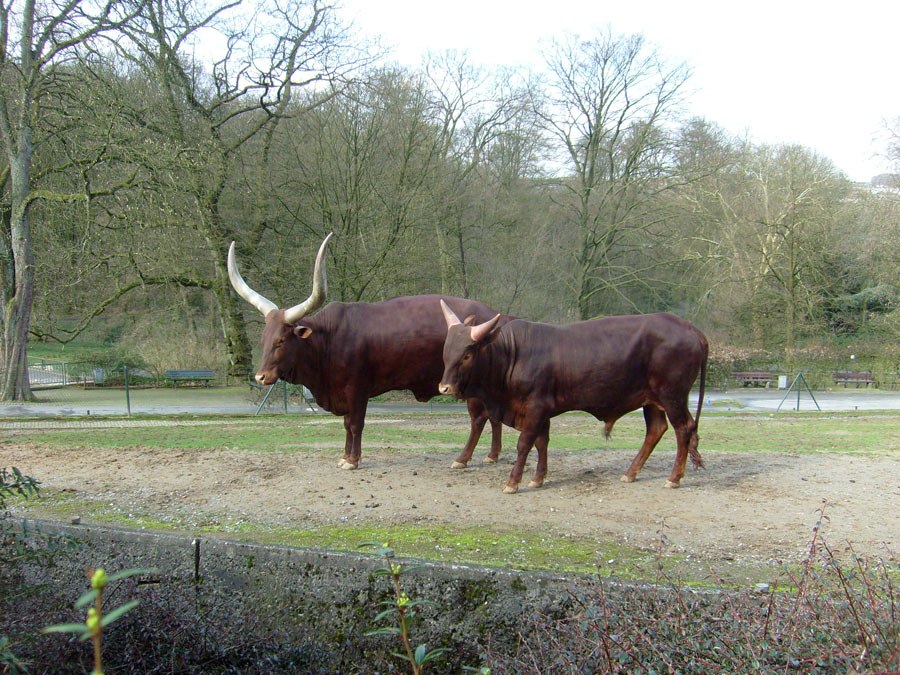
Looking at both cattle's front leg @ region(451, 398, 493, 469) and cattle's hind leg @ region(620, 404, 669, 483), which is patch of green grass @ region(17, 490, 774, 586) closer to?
cattle's hind leg @ region(620, 404, 669, 483)

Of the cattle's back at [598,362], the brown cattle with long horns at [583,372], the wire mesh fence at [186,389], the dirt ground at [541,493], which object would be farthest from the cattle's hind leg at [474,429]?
the wire mesh fence at [186,389]

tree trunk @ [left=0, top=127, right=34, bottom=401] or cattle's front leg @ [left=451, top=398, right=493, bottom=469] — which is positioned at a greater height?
tree trunk @ [left=0, top=127, right=34, bottom=401]

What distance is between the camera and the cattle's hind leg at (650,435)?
6881mm

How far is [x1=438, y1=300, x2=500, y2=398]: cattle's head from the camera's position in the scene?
6176 mm

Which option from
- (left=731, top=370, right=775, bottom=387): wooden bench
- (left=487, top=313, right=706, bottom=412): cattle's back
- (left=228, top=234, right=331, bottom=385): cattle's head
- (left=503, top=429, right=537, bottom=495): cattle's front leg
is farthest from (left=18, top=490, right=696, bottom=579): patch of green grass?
(left=731, top=370, right=775, bottom=387): wooden bench

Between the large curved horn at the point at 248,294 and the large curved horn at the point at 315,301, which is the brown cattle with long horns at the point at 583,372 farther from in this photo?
the large curved horn at the point at 248,294

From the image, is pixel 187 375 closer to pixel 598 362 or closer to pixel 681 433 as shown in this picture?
pixel 598 362

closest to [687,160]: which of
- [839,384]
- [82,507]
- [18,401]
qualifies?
[839,384]

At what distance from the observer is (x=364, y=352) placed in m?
7.56

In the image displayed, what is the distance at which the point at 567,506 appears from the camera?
5922 millimetres

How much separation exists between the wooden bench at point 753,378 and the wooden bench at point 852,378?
2784 millimetres

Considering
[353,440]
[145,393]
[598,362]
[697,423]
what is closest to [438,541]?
[598,362]

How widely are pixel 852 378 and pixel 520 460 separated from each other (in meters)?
30.6

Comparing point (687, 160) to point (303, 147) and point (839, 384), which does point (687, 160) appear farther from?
point (303, 147)
